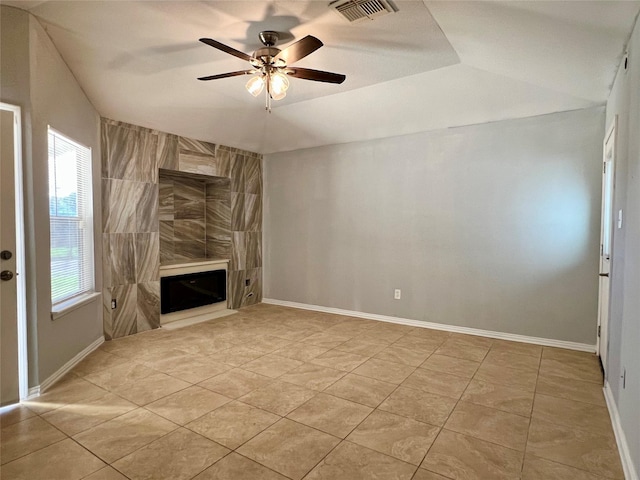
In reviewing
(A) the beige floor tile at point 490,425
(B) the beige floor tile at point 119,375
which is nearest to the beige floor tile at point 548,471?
(A) the beige floor tile at point 490,425

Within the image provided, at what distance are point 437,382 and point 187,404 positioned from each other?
77.3 inches

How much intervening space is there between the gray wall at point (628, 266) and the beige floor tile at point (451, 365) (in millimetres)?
979

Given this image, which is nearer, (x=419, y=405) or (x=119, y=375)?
(x=419, y=405)

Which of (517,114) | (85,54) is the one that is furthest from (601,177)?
(85,54)

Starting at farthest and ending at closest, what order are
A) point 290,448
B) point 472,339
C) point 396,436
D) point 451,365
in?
point 472,339 → point 451,365 → point 396,436 → point 290,448

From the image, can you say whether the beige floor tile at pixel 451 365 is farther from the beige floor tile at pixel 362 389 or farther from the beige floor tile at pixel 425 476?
the beige floor tile at pixel 425 476

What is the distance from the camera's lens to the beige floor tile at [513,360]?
3.25 meters

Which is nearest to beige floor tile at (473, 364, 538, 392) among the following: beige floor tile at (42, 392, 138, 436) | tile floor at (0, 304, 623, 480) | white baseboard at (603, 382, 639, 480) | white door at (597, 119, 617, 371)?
tile floor at (0, 304, 623, 480)

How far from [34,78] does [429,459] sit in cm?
366

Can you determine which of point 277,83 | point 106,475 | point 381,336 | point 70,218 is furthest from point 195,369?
point 277,83

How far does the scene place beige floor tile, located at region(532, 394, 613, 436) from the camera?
227 cm

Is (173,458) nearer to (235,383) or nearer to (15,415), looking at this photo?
(235,383)

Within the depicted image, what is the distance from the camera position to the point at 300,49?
237 centimetres

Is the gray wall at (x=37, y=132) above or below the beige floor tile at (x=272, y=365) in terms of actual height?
above
